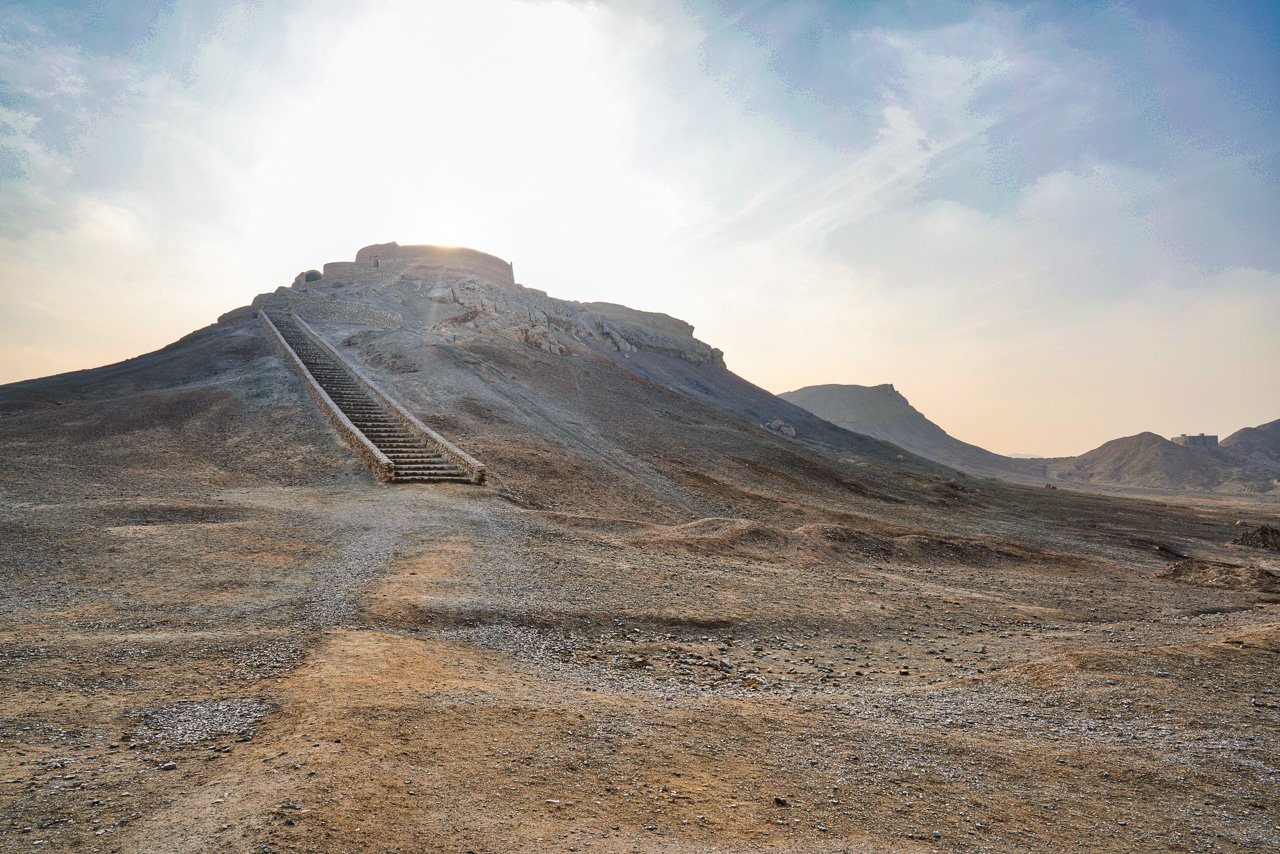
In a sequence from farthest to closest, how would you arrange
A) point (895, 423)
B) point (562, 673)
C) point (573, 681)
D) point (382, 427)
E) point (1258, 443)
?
point (895, 423), point (1258, 443), point (382, 427), point (562, 673), point (573, 681)

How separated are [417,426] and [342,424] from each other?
2637 mm

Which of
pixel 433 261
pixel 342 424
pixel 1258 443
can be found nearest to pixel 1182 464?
pixel 1258 443

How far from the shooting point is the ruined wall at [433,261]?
69.1 metres

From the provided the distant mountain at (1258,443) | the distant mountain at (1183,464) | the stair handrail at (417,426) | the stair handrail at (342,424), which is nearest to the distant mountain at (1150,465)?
the distant mountain at (1183,464)

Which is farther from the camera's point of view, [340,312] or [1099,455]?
[1099,455]

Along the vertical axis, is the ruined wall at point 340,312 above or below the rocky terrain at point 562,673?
above

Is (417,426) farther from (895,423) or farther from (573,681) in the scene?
(895,423)

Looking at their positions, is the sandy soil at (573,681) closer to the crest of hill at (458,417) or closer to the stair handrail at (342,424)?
the stair handrail at (342,424)

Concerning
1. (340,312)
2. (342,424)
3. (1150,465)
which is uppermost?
(340,312)

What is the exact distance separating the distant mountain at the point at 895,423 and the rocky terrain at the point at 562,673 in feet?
402

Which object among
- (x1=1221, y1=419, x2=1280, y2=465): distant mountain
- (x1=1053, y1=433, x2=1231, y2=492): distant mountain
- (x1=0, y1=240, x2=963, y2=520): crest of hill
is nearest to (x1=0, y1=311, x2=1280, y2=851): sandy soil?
(x1=0, y1=240, x2=963, y2=520): crest of hill

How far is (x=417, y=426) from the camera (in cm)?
2389

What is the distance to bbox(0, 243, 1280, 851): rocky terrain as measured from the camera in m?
4.67

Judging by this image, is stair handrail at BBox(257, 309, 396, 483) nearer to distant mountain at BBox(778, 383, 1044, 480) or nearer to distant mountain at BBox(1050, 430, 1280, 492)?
distant mountain at BBox(778, 383, 1044, 480)
